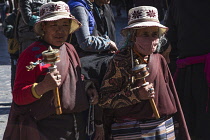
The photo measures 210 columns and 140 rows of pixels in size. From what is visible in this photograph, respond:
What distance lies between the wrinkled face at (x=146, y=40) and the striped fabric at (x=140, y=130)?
1.91ft

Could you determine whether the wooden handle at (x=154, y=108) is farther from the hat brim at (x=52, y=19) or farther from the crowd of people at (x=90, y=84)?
the hat brim at (x=52, y=19)

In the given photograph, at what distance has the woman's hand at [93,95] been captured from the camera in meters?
3.97

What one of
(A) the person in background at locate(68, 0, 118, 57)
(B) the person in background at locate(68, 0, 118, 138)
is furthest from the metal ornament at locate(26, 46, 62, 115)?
(A) the person in background at locate(68, 0, 118, 57)

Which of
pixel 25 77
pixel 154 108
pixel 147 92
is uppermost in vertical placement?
pixel 25 77

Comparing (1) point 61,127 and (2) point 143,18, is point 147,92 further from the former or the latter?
(1) point 61,127

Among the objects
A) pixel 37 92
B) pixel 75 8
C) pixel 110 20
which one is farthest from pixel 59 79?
pixel 110 20

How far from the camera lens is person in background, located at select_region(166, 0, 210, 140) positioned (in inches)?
190

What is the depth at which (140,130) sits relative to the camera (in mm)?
3922

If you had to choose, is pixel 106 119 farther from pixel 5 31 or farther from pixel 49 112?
pixel 5 31

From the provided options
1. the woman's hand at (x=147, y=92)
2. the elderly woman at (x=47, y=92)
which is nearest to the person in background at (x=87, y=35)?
the elderly woman at (x=47, y=92)

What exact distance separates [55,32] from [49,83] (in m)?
0.46

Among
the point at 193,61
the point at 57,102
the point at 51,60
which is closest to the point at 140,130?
the point at 57,102

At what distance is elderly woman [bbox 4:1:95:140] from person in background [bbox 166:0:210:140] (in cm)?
154

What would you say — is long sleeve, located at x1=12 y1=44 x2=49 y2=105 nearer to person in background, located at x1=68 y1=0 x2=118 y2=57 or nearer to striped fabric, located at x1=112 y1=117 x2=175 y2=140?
striped fabric, located at x1=112 y1=117 x2=175 y2=140
